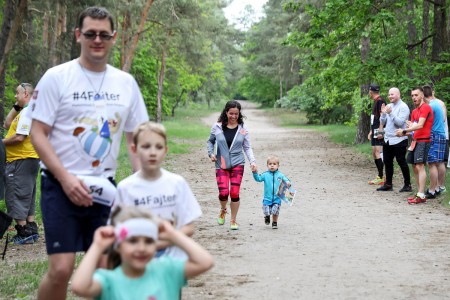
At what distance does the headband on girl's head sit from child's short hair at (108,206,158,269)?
4 centimetres

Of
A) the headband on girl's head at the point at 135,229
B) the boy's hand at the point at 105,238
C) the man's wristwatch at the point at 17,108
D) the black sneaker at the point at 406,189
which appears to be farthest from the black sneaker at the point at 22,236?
the black sneaker at the point at 406,189

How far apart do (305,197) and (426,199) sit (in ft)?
7.85

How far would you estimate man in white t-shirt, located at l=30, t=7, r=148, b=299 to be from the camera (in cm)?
455

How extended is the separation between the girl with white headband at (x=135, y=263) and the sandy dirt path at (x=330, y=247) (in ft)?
10.9

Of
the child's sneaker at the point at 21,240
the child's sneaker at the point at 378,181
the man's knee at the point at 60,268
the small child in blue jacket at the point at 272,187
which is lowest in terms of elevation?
the child's sneaker at the point at 378,181

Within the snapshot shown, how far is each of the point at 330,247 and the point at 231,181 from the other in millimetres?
2033

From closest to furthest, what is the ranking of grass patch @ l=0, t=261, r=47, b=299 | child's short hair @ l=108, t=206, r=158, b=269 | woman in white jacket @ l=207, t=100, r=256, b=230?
1. child's short hair @ l=108, t=206, r=158, b=269
2. grass patch @ l=0, t=261, r=47, b=299
3. woman in white jacket @ l=207, t=100, r=256, b=230

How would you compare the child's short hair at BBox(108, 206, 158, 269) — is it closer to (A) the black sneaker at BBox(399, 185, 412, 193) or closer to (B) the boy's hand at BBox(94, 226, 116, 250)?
(B) the boy's hand at BBox(94, 226, 116, 250)

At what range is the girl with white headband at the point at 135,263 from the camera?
10.7ft

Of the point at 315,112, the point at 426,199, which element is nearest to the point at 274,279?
the point at 426,199

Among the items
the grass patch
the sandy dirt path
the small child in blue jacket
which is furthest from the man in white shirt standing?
the grass patch

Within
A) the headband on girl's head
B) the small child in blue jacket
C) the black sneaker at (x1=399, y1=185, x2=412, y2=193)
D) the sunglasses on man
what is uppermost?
the sunglasses on man

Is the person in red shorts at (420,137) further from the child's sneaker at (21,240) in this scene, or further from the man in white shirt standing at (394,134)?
the child's sneaker at (21,240)

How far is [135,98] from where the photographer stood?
4.80 metres
